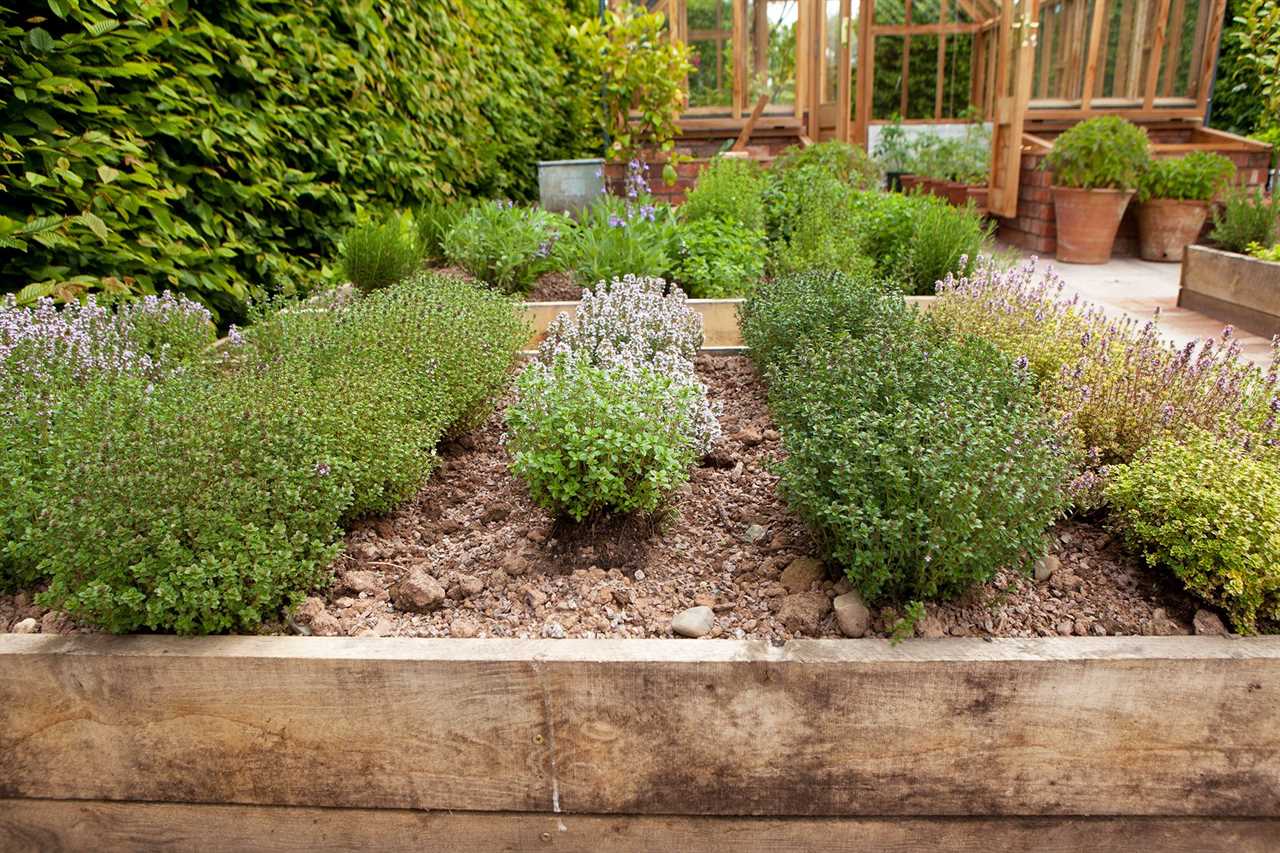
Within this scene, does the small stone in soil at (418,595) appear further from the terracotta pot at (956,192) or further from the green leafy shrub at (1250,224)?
the terracotta pot at (956,192)

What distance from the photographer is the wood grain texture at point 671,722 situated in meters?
1.81

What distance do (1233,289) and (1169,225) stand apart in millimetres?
3199

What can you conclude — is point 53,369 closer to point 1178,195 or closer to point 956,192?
point 1178,195

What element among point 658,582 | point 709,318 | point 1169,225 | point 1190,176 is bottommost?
point 1169,225

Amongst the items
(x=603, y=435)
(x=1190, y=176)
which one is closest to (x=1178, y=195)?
(x=1190, y=176)

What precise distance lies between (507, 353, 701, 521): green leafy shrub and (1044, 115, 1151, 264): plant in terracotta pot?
7.07 meters

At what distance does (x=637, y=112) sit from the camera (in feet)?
31.0

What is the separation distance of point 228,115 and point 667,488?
343 cm

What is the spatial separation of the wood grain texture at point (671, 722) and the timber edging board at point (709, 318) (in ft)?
9.47

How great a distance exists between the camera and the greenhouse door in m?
8.88

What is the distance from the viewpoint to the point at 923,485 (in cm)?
194

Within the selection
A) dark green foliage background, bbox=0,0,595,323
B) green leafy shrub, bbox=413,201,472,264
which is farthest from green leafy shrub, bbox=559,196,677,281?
dark green foliage background, bbox=0,0,595,323

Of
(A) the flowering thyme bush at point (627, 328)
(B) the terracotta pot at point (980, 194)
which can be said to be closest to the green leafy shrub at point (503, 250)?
(A) the flowering thyme bush at point (627, 328)

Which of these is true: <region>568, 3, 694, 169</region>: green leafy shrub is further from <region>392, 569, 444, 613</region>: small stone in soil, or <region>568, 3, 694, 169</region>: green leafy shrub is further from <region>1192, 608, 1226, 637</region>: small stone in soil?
<region>1192, 608, 1226, 637</region>: small stone in soil
